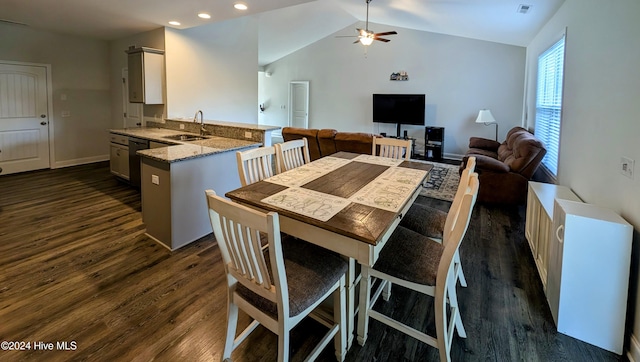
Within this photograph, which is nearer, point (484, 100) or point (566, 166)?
point (566, 166)

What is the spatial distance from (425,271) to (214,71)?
211 inches

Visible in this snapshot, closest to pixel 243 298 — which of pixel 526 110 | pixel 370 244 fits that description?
pixel 370 244

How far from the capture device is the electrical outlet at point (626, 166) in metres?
1.87

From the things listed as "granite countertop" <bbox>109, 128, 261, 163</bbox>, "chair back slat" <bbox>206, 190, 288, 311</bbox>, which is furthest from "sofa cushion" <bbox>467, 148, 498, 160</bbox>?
"chair back slat" <bbox>206, 190, 288, 311</bbox>

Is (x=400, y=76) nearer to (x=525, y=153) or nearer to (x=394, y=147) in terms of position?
(x=525, y=153)

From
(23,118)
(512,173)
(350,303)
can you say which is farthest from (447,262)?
(23,118)

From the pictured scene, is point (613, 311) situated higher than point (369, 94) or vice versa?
point (369, 94)

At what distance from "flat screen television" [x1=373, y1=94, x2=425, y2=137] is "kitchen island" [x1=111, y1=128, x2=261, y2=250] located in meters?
5.62

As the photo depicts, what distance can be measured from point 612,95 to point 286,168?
242 cm

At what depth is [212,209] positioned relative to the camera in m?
1.42

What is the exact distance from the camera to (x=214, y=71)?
19.0 ft

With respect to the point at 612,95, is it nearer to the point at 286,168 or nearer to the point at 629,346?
the point at 629,346

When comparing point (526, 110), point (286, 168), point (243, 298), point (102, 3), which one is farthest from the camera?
point (526, 110)

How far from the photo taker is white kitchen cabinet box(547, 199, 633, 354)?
5.90 ft
